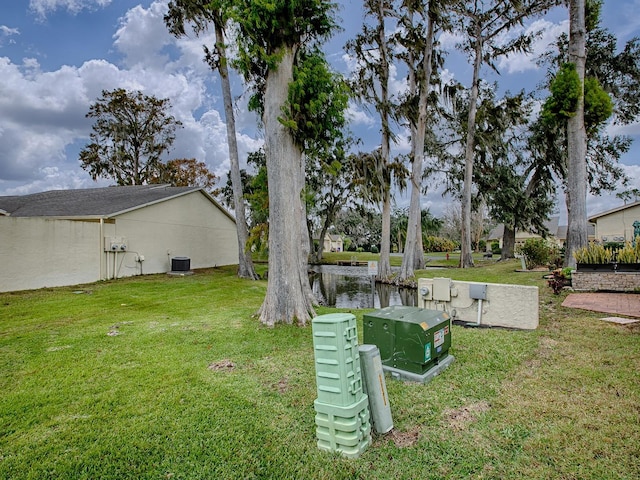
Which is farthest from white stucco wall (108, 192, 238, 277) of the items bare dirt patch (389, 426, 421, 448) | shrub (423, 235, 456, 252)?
shrub (423, 235, 456, 252)

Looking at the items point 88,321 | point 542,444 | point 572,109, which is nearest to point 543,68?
point 572,109

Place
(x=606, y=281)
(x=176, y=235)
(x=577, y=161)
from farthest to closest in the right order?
1. (x=176, y=235)
2. (x=577, y=161)
3. (x=606, y=281)

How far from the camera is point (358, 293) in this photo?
13.4 metres

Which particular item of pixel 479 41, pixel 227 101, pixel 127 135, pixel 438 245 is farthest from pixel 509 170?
pixel 127 135

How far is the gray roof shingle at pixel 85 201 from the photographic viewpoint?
13103 mm

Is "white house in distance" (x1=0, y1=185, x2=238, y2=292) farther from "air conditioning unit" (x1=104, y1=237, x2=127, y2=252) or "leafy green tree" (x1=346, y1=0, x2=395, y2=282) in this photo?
"leafy green tree" (x1=346, y1=0, x2=395, y2=282)

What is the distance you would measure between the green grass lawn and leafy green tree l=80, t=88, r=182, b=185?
25469 mm

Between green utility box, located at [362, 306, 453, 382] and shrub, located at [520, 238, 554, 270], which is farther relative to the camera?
shrub, located at [520, 238, 554, 270]

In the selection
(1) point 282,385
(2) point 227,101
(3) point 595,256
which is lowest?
(1) point 282,385

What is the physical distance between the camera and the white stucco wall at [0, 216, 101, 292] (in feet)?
30.3

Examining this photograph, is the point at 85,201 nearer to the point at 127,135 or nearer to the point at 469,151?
the point at 127,135

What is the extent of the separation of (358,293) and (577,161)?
27.6 feet

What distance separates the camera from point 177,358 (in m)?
4.27

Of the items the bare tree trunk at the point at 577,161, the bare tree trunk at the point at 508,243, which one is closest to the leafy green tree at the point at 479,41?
the bare tree trunk at the point at 508,243
